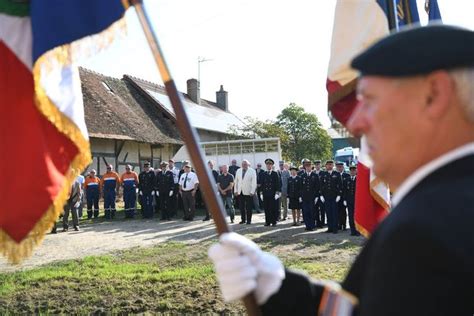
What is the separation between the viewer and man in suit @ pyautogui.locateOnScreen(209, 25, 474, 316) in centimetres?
96

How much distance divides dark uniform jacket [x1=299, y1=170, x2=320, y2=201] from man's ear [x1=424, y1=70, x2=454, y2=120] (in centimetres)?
1218

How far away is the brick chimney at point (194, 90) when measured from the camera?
1553 inches

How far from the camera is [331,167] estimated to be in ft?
42.9

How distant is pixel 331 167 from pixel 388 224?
39.9 feet

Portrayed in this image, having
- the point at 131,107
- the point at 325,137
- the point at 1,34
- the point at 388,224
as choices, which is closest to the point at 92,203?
the point at 131,107

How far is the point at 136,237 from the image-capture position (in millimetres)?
12328

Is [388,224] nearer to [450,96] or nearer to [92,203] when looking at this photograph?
[450,96]

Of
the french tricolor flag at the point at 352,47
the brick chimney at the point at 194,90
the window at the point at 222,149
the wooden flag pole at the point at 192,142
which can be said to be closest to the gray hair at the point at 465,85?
the wooden flag pole at the point at 192,142

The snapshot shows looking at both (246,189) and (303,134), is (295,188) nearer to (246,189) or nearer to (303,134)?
(246,189)

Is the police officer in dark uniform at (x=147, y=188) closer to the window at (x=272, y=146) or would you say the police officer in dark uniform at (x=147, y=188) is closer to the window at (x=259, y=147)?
the window at (x=259, y=147)

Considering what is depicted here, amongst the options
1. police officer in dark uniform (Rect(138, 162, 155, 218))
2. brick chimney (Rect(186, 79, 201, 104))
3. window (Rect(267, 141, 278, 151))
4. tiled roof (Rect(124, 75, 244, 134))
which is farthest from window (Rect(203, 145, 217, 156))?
brick chimney (Rect(186, 79, 201, 104))

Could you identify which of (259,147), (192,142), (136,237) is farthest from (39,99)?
(259,147)

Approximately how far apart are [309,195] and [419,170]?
39.8 ft

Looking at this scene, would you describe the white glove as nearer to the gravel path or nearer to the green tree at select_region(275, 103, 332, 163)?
the gravel path
